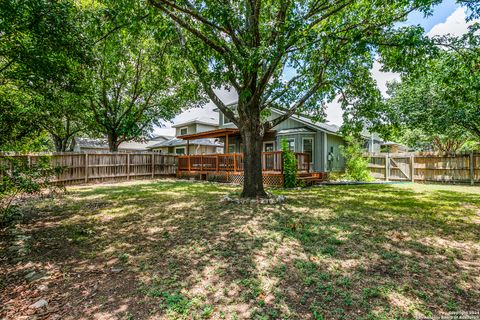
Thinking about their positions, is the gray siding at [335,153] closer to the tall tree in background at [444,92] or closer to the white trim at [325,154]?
the white trim at [325,154]

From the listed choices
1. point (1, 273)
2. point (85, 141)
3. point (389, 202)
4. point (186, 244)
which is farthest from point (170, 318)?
point (85, 141)

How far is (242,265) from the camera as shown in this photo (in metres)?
3.10

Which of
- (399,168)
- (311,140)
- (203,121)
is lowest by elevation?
(399,168)

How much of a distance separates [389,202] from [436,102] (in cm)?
943

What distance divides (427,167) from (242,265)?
1482 cm

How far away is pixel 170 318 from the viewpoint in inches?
84.4

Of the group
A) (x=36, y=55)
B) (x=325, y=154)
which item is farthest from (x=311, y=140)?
(x=36, y=55)

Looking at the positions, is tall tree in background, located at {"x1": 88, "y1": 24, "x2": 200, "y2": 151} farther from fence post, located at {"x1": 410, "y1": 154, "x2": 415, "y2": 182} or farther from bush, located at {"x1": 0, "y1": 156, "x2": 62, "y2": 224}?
fence post, located at {"x1": 410, "y1": 154, "x2": 415, "y2": 182}

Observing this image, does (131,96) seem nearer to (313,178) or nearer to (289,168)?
(289,168)

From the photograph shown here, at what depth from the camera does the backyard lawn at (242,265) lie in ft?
7.55

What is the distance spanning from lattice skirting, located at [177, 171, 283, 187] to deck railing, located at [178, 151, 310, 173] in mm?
235

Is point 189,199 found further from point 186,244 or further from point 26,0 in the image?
point 26,0

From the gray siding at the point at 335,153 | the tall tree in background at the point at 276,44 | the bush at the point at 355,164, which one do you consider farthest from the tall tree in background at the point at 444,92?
the gray siding at the point at 335,153

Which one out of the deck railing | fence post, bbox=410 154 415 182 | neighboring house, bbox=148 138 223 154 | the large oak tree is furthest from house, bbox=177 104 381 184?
neighboring house, bbox=148 138 223 154
